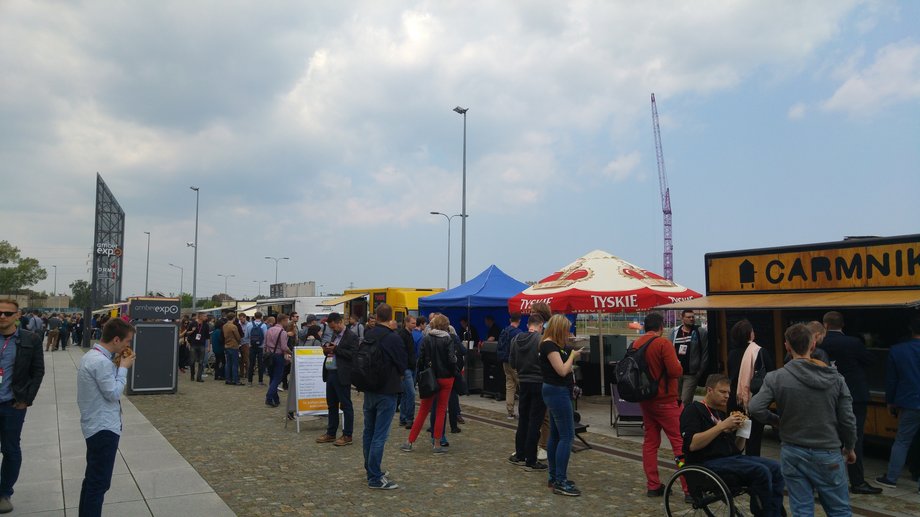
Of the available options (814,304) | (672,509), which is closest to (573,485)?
(672,509)

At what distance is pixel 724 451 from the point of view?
4.81 m

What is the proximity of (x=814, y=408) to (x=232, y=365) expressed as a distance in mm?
14320

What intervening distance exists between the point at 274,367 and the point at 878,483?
32.0 feet

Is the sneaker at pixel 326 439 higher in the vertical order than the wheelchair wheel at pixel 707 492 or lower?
lower

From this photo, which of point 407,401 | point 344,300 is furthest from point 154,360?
point 344,300

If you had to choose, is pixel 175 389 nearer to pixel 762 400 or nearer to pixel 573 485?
pixel 573 485

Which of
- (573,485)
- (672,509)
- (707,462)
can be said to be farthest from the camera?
(573,485)

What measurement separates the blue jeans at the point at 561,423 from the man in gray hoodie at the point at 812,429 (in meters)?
2.08

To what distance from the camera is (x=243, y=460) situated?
24.8 ft

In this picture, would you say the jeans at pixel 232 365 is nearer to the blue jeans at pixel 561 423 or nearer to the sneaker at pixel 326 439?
the sneaker at pixel 326 439

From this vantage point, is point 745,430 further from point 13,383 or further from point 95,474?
point 13,383

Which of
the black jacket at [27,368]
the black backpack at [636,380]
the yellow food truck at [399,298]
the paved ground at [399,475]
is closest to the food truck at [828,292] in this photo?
the paved ground at [399,475]

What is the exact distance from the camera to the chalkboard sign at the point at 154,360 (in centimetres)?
1401

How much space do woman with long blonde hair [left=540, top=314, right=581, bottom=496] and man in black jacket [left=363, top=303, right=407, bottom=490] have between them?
1488mm
